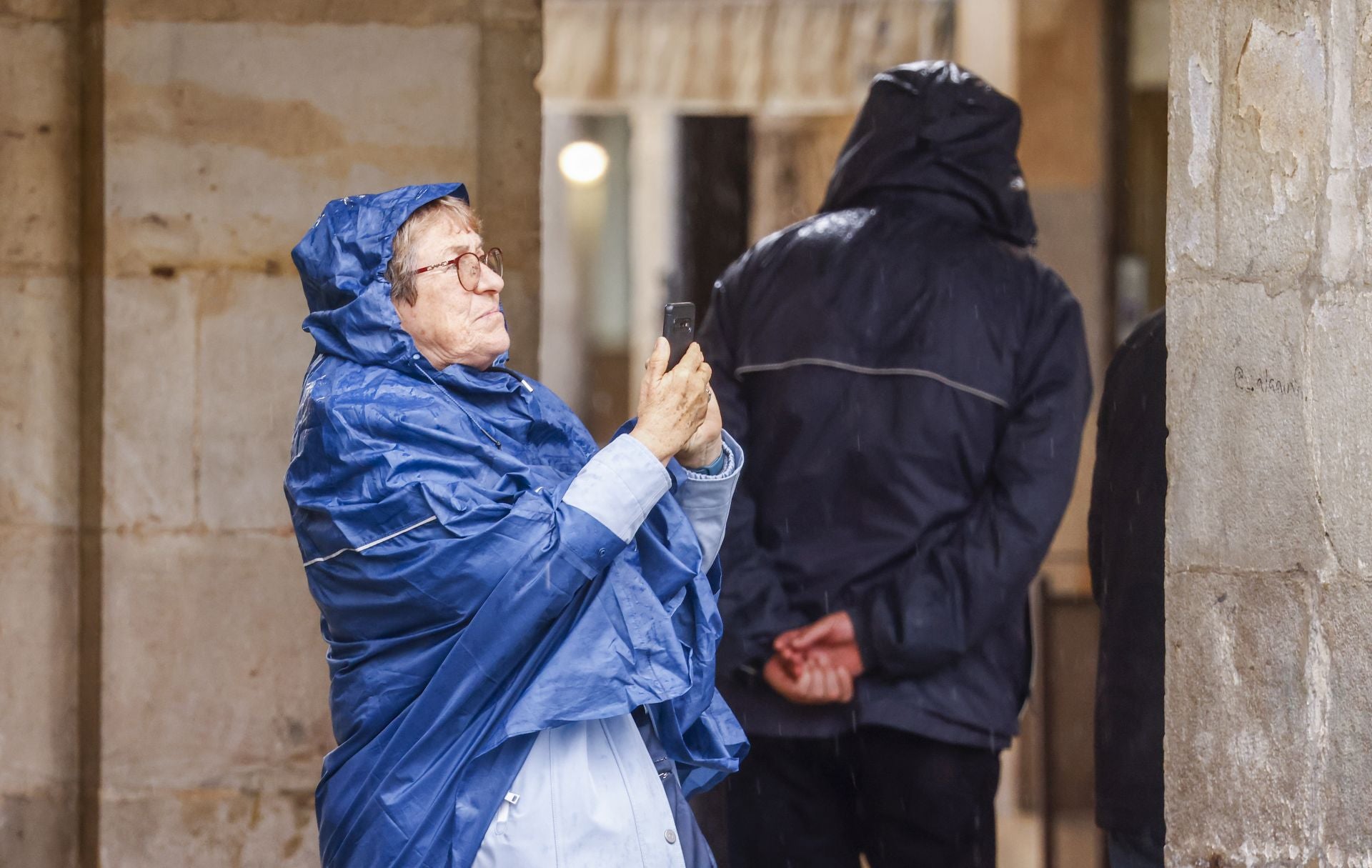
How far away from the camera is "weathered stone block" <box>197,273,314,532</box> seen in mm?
3980

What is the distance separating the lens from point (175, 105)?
13.0 feet

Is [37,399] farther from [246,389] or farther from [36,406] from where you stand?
[246,389]

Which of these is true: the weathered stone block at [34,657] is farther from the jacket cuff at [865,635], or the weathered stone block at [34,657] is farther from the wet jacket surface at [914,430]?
the jacket cuff at [865,635]

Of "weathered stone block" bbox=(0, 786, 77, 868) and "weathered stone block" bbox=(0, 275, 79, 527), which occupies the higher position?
"weathered stone block" bbox=(0, 275, 79, 527)

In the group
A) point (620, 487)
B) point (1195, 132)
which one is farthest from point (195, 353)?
point (1195, 132)

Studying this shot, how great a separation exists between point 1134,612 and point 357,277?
1519 mm

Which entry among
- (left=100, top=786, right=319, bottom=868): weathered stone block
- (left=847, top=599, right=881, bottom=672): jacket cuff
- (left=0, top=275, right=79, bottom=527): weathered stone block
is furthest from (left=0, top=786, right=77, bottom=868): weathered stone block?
(left=847, top=599, right=881, bottom=672): jacket cuff

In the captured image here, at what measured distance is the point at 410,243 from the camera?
8.57ft

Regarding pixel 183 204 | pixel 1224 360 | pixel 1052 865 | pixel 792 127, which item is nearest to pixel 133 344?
pixel 183 204

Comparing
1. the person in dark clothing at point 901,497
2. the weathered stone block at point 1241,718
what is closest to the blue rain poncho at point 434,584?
the weathered stone block at point 1241,718

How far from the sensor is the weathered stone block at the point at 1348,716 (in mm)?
2430

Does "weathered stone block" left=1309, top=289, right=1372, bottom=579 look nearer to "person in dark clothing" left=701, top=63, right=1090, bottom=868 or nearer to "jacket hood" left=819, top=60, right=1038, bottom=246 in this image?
"person in dark clothing" left=701, top=63, right=1090, bottom=868

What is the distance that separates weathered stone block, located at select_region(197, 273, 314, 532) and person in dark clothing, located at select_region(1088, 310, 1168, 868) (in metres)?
1.88

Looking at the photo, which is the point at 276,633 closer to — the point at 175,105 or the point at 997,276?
the point at 175,105
